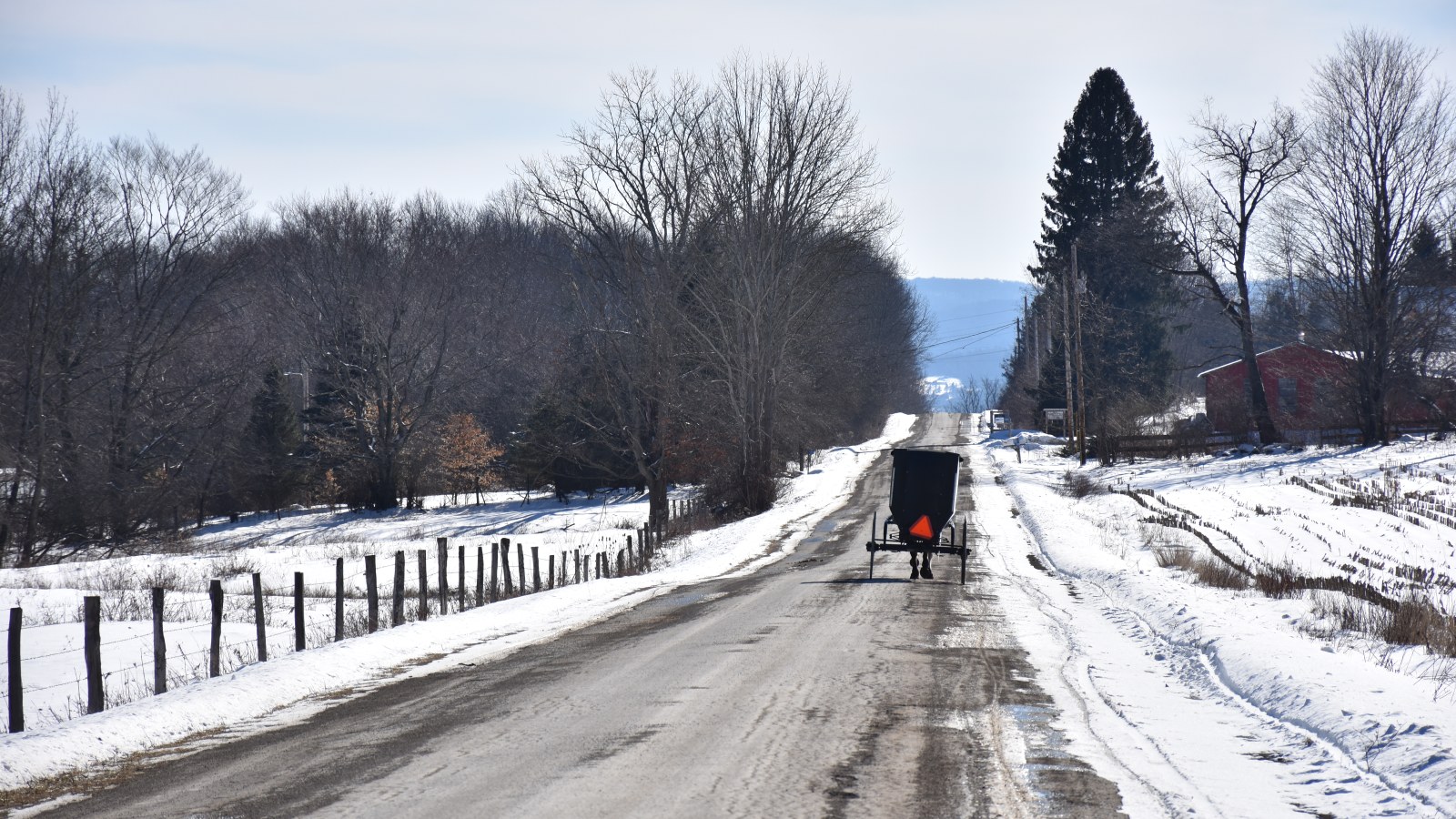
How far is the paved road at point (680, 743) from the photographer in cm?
626

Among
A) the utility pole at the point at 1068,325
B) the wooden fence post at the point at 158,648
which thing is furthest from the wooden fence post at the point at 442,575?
the utility pole at the point at 1068,325

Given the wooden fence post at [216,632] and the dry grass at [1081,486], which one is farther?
the dry grass at [1081,486]

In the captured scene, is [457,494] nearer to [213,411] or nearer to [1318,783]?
[213,411]

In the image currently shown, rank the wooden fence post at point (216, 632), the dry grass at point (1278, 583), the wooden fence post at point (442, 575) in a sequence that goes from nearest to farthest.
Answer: the wooden fence post at point (216, 632) → the dry grass at point (1278, 583) → the wooden fence post at point (442, 575)

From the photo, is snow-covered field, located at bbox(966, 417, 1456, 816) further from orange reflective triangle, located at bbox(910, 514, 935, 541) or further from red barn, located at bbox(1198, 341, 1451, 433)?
red barn, located at bbox(1198, 341, 1451, 433)

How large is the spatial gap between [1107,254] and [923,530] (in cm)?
5221

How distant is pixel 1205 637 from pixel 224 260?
53.4 metres

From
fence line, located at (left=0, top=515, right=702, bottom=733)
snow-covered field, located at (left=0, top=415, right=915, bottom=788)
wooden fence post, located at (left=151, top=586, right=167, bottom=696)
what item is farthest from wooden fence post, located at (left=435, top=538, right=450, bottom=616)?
wooden fence post, located at (left=151, top=586, right=167, bottom=696)

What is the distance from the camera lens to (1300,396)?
219 feet

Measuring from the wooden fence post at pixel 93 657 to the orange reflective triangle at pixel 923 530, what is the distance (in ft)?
43.2

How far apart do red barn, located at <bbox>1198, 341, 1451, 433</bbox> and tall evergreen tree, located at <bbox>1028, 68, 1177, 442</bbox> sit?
4.28 m

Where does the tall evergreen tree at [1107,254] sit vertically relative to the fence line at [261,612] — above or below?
above

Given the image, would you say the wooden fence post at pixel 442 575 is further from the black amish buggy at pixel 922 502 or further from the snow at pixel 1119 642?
the black amish buggy at pixel 922 502

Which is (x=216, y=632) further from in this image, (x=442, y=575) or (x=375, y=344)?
(x=375, y=344)
